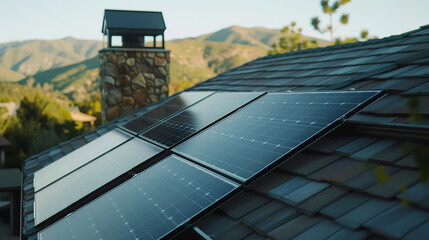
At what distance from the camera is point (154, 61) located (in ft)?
41.9

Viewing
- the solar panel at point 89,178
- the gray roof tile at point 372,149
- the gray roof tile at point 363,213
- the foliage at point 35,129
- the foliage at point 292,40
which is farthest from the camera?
the foliage at point 292,40

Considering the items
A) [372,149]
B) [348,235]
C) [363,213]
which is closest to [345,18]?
[372,149]

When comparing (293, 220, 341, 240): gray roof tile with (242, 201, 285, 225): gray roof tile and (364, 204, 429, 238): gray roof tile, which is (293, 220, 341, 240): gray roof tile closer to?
(364, 204, 429, 238): gray roof tile

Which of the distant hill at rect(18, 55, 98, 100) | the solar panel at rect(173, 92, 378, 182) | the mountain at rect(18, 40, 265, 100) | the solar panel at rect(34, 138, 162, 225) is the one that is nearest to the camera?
the solar panel at rect(173, 92, 378, 182)

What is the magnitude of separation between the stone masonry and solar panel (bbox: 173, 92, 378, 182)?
8104 mm

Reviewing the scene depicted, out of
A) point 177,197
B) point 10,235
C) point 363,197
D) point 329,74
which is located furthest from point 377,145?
point 10,235

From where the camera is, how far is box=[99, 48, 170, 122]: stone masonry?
12195 mm

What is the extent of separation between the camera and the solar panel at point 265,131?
3441 mm

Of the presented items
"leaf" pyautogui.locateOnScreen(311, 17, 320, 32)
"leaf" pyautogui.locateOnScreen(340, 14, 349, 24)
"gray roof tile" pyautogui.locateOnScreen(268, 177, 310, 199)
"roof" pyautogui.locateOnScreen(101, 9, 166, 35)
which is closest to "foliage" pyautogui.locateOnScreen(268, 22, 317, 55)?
"leaf" pyautogui.locateOnScreen(311, 17, 320, 32)

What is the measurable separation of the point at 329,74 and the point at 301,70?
1.01 metres

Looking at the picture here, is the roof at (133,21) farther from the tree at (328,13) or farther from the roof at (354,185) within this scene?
the tree at (328,13)

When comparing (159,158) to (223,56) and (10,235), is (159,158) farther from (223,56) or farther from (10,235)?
(223,56)

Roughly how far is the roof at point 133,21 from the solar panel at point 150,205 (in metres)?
9.25

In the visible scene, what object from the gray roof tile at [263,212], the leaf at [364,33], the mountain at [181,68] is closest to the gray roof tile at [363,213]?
the gray roof tile at [263,212]
